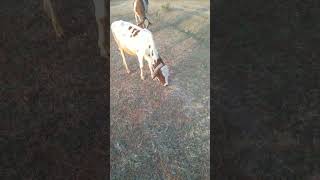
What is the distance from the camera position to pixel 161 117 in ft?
27.6

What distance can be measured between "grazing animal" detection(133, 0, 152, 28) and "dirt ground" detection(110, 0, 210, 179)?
157mm

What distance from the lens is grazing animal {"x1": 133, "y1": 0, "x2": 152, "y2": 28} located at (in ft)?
26.5

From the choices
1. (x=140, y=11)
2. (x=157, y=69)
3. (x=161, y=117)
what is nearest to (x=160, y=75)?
(x=157, y=69)

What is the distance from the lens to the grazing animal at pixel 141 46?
7.73 metres

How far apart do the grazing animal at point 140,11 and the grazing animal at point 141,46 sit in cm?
24
